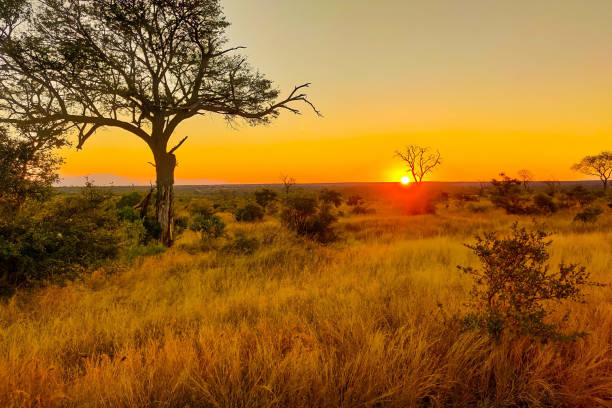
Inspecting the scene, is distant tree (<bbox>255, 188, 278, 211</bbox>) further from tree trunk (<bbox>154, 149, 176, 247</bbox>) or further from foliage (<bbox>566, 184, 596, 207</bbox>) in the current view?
foliage (<bbox>566, 184, 596, 207</bbox>)

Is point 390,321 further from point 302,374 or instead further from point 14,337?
point 14,337

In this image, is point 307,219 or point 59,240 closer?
point 59,240

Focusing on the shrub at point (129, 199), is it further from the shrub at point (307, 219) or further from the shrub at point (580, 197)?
the shrub at point (580, 197)

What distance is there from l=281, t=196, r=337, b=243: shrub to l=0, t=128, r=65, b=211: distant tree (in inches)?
341

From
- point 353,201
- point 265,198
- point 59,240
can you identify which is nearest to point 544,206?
point 353,201

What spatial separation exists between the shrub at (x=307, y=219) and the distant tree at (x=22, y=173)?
8.66m

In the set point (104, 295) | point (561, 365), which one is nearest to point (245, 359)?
point (561, 365)

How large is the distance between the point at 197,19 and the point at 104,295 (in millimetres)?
9555

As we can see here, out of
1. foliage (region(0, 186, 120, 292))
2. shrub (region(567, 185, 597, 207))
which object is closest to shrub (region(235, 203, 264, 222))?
foliage (region(0, 186, 120, 292))

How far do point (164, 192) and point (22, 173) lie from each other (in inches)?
212

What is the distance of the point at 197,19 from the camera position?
10.6 metres

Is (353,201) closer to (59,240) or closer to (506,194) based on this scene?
(506,194)

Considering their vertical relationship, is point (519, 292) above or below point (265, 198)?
below

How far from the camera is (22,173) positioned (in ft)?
18.4
